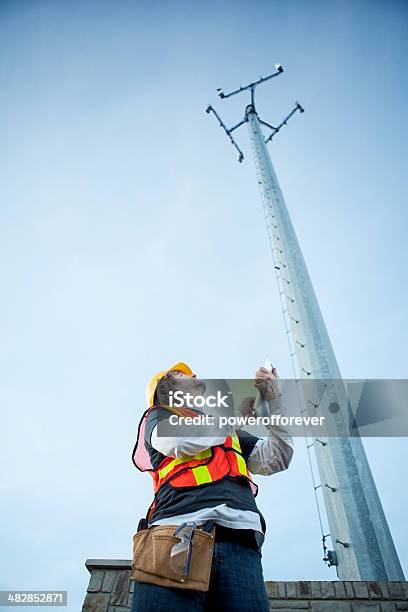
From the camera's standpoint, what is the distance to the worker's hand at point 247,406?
2574 millimetres

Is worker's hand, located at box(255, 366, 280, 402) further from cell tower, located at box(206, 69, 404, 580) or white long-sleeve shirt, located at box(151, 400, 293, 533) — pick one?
cell tower, located at box(206, 69, 404, 580)

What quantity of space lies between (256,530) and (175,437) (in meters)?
0.61

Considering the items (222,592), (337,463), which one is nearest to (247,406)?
(222,592)

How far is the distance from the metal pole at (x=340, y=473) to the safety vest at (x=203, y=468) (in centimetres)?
291

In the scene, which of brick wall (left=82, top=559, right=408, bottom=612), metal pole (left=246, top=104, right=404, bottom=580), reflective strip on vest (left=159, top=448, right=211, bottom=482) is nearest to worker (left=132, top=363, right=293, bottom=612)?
reflective strip on vest (left=159, top=448, right=211, bottom=482)

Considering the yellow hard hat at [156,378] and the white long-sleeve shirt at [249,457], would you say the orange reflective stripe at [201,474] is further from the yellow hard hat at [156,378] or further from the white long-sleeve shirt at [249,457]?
the yellow hard hat at [156,378]

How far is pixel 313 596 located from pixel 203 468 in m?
1.83

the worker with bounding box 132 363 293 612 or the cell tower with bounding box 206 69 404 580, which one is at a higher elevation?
the cell tower with bounding box 206 69 404 580

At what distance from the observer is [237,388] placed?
2.72m

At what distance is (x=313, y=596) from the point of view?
2941mm

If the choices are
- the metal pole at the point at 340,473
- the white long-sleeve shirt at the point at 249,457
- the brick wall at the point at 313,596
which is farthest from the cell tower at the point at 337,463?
the white long-sleeve shirt at the point at 249,457

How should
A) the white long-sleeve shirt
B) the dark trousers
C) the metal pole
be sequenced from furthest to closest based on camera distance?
the metal pole → the white long-sleeve shirt → the dark trousers

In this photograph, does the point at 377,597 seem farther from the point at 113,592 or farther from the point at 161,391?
the point at 161,391

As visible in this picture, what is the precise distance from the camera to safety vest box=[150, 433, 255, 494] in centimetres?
204
